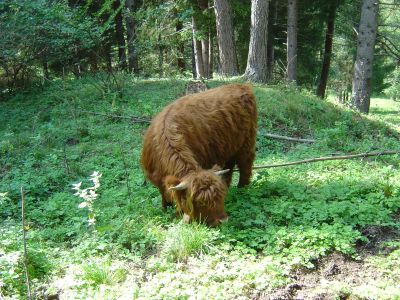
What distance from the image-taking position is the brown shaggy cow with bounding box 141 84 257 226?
5.09 m

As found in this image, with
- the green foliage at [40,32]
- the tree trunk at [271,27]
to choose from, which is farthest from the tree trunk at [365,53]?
the green foliage at [40,32]

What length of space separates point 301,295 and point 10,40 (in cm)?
1156

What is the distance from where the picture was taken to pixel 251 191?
21.1 feet

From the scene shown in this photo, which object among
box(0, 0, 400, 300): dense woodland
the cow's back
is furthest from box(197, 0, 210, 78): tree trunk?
the cow's back

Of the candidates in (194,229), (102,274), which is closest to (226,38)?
(194,229)

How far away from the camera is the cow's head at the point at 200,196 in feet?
16.4

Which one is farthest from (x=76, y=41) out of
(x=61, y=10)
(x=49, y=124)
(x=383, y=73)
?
(x=383, y=73)

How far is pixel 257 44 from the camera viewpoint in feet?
43.9

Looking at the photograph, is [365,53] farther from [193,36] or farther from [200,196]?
[200,196]

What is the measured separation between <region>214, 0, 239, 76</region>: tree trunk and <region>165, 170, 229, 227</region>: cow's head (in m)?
9.94

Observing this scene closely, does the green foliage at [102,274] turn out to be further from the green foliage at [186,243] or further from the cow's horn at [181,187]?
the cow's horn at [181,187]

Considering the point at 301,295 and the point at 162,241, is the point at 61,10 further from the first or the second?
the point at 301,295

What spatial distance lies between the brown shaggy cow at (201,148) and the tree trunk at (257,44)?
667cm

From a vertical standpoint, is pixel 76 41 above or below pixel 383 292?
above
